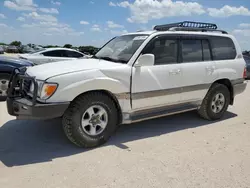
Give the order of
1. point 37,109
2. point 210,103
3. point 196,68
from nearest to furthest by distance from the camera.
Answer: point 37,109 < point 196,68 < point 210,103

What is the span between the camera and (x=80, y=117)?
366 cm

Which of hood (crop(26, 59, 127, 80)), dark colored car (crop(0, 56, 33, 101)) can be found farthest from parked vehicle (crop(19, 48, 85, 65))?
hood (crop(26, 59, 127, 80))

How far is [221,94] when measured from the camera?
5.47 m

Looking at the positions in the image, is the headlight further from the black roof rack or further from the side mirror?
the black roof rack

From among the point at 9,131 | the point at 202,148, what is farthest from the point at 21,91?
the point at 202,148

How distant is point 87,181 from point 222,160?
193 centimetres

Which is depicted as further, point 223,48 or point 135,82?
point 223,48

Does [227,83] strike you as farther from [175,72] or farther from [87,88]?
[87,88]

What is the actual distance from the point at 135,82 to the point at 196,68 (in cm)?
146

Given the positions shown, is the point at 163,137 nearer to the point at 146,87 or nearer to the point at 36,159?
the point at 146,87

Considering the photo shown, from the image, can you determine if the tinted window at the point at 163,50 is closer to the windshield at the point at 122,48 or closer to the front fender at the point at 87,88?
the windshield at the point at 122,48

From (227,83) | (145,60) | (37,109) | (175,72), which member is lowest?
(37,109)

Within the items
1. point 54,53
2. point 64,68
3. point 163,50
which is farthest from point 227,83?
point 54,53

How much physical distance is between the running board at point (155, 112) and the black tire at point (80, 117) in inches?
12.2
